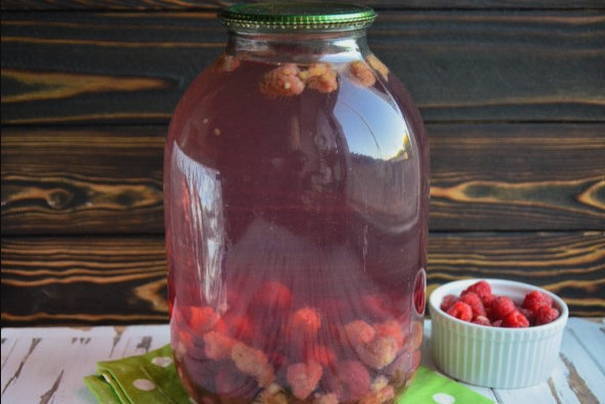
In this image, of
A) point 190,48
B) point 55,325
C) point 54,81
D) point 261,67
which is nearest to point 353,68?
point 261,67

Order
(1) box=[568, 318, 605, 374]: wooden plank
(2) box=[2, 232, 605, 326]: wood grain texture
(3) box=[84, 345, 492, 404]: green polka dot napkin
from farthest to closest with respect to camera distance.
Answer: (2) box=[2, 232, 605, 326]: wood grain texture → (1) box=[568, 318, 605, 374]: wooden plank → (3) box=[84, 345, 492, 404]: green polka dot napkin

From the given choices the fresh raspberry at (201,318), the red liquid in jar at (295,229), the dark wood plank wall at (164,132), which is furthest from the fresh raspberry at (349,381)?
the dark wood plank wall at (164,132)

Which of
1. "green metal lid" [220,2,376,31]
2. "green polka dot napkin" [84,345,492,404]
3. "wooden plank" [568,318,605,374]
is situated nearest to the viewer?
"green metal lid" [220,2,376,31]

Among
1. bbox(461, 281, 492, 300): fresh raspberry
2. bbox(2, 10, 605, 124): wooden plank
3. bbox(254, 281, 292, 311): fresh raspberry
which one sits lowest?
bbox(461, 281, 492, 300): fresh raspberry

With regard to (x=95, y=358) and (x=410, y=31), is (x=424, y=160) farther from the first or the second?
(x=95, y=358)

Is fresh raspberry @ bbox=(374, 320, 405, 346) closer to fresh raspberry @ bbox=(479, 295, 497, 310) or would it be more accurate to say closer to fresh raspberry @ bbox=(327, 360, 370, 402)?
fresh raspberry @ bbox=(327, 360, 370, 402)

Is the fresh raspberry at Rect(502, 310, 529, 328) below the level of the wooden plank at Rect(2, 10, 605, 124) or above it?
below

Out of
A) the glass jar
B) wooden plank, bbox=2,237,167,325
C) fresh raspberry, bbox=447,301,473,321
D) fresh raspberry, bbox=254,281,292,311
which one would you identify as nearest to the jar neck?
the glass jar
